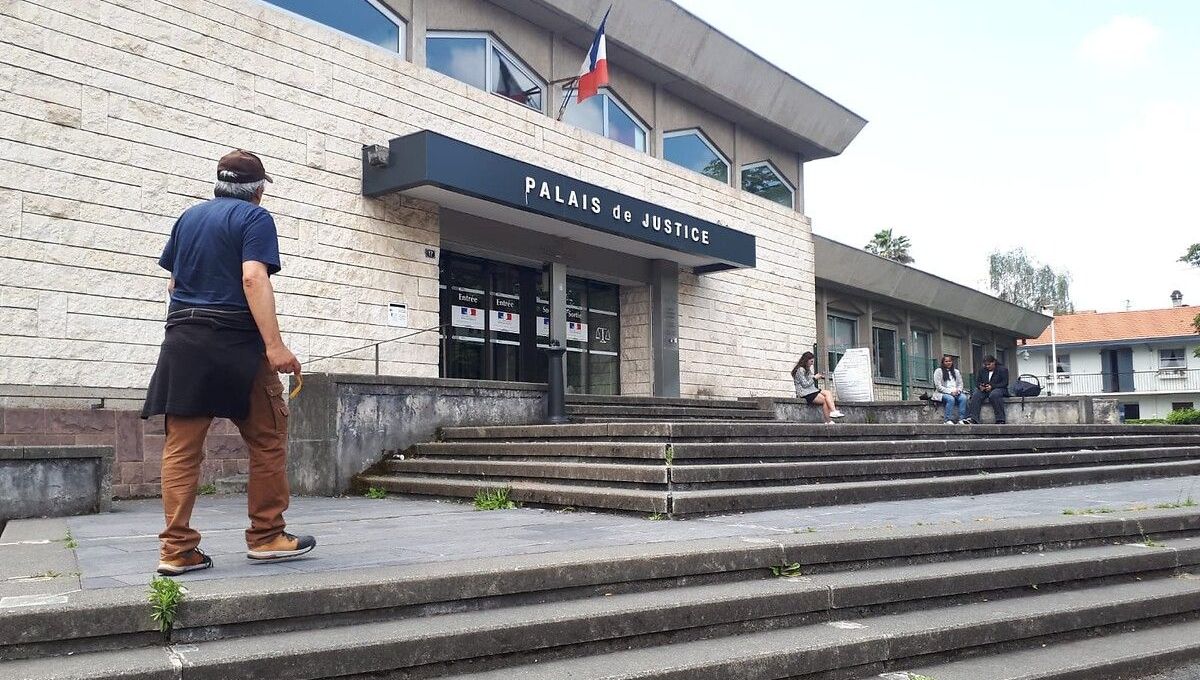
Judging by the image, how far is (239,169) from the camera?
14.4ft

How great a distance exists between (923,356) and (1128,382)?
29522 mm

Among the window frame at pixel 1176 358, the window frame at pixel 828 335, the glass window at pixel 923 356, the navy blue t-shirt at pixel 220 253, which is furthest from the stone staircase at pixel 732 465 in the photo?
the window frame at pixel 1176 358

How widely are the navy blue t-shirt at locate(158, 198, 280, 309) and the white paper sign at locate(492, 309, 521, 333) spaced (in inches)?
402

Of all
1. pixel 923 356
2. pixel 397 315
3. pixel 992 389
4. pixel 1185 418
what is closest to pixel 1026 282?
pixel 1185 418

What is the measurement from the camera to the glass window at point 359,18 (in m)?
11.7

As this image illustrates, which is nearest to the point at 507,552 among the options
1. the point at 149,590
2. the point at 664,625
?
A: the point at 664,625

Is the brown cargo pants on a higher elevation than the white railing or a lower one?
lower

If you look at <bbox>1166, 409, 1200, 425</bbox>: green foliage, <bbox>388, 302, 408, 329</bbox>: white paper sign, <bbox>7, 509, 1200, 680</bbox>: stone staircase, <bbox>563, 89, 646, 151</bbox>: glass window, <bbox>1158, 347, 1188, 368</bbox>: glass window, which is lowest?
<bbox>7, 509, 1200, 680</bbox>: stone staircase

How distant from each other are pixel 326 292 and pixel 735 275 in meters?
9.37

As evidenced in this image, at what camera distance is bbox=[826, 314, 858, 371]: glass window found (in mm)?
22391

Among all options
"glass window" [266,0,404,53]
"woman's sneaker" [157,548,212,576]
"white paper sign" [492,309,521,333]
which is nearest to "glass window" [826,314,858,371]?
"white paper sign" [492,309,521,333]

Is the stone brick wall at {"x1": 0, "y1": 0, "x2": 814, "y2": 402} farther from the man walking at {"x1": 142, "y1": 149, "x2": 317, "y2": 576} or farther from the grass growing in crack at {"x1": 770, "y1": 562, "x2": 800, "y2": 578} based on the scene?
the grass growing in crack at {"x1": 770, "y1": 562, "x2": 800, "y2": 578}

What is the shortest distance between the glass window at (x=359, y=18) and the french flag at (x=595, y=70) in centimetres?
303

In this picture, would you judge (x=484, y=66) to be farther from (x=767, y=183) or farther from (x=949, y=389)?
(x=949, y=389)
